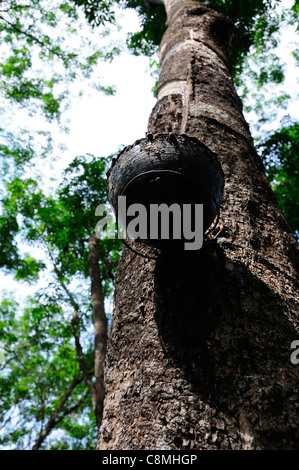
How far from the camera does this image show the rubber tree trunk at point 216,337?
2.64ft

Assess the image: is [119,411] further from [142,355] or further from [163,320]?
[163,320]

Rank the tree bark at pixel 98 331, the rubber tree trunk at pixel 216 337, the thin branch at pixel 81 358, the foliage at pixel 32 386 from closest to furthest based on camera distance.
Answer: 1. the rubber tree trunk at pixel 216 337
2. the tree bark at pixel 98 331
3. the thin branch at pixel 81 358
4. the foliage at pixel 32 386

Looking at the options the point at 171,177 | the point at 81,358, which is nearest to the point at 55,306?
the point at 81,358

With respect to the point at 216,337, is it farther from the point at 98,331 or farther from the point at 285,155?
the point at 285,155

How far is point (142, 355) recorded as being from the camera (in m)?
1.02

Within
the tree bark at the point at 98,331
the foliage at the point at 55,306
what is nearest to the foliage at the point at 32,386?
the foliage at the point at 55,306

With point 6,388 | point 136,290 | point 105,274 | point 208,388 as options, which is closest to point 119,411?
point 208,388

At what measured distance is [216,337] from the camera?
0.96 meters

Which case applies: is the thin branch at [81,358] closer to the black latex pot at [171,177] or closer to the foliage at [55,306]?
the foliage at [55,306]

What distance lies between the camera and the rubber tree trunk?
0.81 m

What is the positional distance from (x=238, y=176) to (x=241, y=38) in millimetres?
7285

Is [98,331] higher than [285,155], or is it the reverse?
[285,155]

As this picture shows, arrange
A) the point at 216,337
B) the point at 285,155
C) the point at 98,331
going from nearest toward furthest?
the point at 216,337 → the point at 98,331 → the point at 285,155

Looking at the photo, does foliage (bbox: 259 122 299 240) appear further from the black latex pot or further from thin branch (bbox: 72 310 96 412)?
the black latex pot
